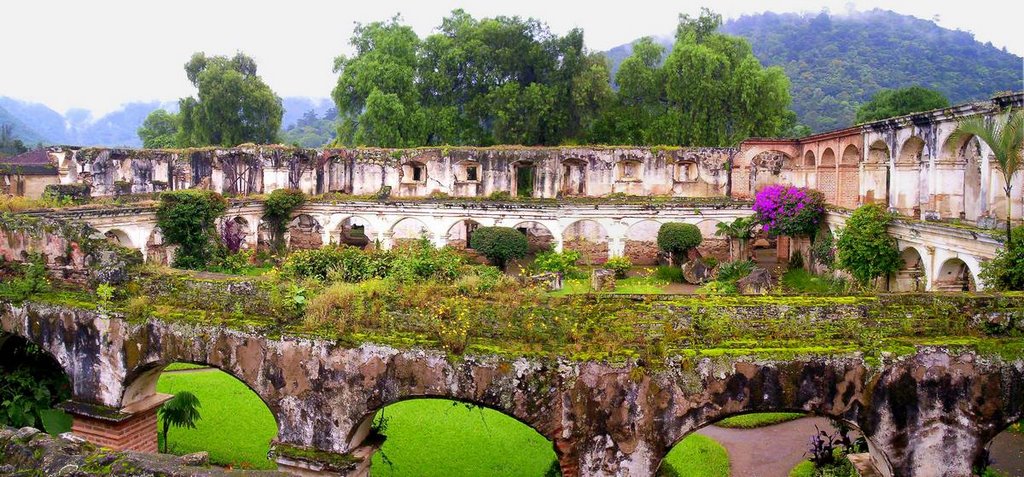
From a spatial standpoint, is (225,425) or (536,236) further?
(536,236)

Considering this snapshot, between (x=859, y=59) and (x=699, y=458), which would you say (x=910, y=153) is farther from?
(x=859, y=59)

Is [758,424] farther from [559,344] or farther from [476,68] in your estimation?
[476,68]

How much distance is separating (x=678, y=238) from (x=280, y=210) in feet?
44.4

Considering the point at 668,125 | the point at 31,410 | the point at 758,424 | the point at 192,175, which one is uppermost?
the point at 668,125

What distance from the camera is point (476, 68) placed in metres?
31.6

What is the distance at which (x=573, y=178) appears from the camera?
27.1 m

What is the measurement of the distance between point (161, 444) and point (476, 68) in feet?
76.4

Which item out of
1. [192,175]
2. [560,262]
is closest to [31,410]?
[560,262]

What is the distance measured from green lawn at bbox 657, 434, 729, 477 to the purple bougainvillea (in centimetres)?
1162

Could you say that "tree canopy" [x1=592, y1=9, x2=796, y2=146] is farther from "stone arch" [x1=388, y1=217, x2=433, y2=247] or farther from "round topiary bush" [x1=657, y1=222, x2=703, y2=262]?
"stone arch" [x1=388, y1=217, x2=433, y2=247]

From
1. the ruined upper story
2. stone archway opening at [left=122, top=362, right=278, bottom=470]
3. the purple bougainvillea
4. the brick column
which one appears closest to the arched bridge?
stone archway opening at [left=122, top=362, right=278, bottom=470]

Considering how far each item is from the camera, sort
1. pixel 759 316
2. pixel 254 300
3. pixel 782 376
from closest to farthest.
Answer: pixel 782 376 < pixel 759 316 < pixel 254 300

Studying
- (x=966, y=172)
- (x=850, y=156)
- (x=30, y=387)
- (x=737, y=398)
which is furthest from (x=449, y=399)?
(x=850, y=156)

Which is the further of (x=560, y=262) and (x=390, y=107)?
(x=390, y=107)
